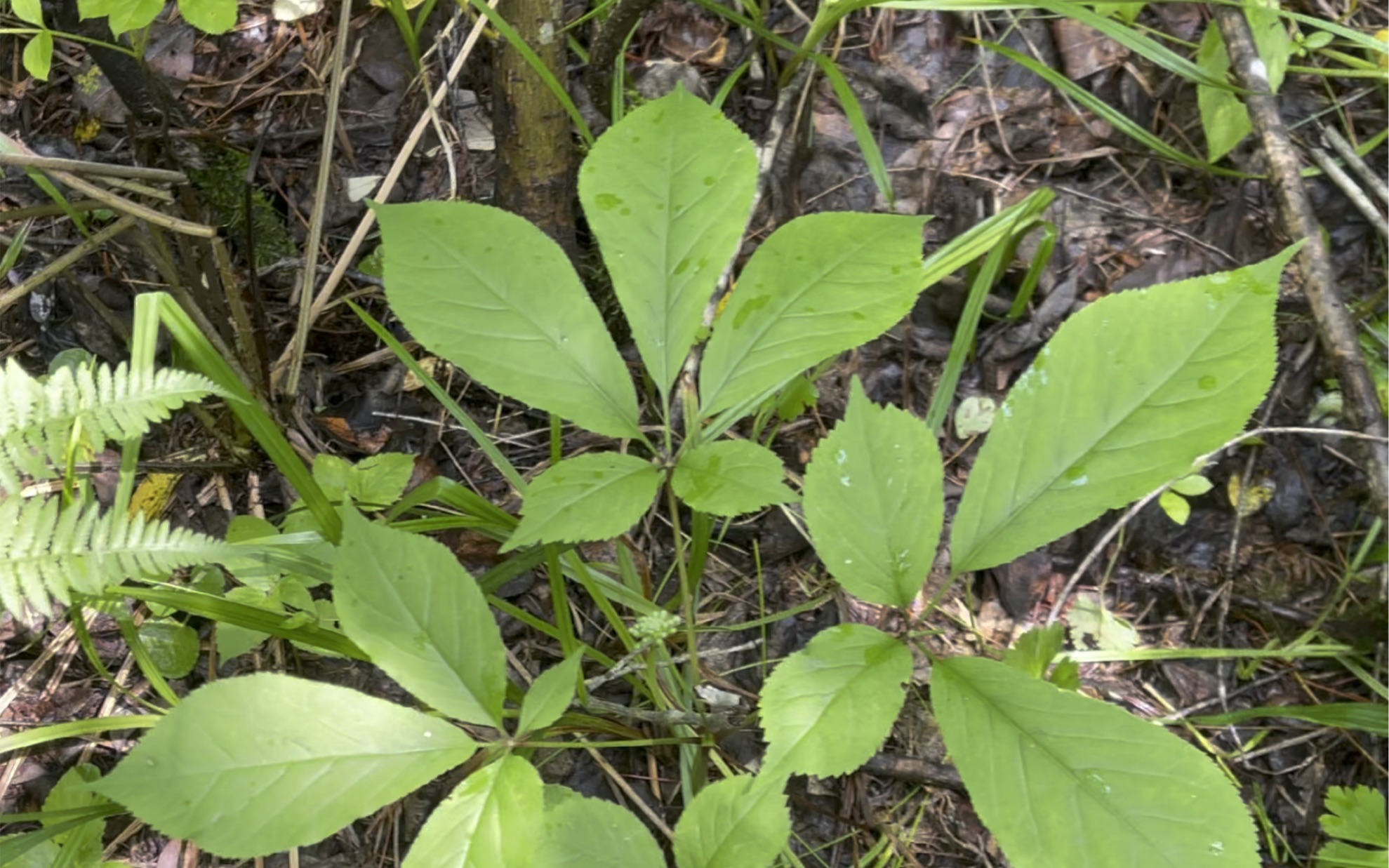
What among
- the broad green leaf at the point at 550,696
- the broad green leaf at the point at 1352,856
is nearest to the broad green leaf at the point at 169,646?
the broad green leaf at the point at 550,696

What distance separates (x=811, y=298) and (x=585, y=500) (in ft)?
1.25

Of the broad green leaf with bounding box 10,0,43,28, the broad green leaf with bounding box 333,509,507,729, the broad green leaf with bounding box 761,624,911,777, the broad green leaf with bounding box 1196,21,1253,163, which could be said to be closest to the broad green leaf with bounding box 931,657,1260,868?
the broad green leaf with bounding box 761,624,911,777

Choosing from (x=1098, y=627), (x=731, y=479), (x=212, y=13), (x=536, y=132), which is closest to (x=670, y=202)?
(x=731, y=479)

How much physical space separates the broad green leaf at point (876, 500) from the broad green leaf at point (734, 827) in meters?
0.27

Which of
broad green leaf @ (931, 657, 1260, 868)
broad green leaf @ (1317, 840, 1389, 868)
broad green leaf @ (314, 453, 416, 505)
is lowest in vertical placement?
broad green leaf @ (1317, 840, 1389, 868)

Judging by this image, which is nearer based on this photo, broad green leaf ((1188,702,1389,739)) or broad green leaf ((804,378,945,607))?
broad green leaf ((804,378,945,607))

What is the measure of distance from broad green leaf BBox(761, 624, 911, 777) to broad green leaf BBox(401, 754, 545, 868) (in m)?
0.27

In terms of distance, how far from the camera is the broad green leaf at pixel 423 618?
36.7 inches

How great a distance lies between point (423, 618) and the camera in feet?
3.11

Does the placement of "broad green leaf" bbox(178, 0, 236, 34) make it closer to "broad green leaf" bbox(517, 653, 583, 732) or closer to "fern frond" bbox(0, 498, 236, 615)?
"fern frond" bbox(0, 498, 236, 615)

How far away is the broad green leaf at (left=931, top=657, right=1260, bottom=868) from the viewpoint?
80cm

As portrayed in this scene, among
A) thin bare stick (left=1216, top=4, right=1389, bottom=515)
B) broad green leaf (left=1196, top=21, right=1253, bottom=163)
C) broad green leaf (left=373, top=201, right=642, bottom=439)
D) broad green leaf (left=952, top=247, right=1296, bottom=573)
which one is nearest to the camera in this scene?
broad green leaf (left=952, top=247, right=1296, bottom=573)

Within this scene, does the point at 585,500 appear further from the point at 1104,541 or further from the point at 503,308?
the point at 1104,541

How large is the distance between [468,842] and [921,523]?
0.62 m
